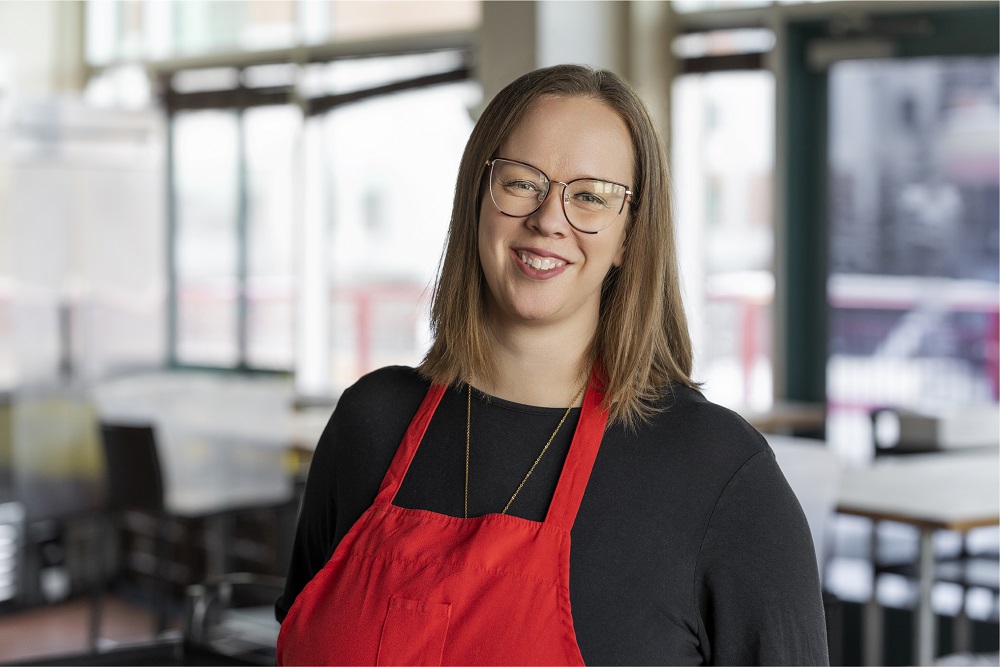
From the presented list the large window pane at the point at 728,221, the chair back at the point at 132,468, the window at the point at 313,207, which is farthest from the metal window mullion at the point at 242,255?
the large window pane at the point at 728,221

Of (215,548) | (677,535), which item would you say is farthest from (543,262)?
(215,548)

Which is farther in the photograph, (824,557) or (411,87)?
(411,87)

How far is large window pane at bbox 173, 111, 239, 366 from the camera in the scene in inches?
161

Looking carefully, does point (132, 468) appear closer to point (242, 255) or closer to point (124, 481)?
point (124, 481)

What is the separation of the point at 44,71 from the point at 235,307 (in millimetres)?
1082

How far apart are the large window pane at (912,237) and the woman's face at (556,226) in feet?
12.5

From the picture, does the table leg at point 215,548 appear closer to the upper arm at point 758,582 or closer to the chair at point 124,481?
the chair at point 124,481

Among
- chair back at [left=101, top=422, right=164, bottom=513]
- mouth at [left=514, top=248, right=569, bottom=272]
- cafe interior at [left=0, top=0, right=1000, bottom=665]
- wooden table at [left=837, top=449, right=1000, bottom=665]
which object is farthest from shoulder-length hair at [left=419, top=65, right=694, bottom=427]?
chair back at [left=101, top=422, right=164, bottom=513]

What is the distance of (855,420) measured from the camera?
5129 mm

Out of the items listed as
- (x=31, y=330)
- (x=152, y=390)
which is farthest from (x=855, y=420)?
(x=31, y=330)

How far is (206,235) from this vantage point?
13.8 feet

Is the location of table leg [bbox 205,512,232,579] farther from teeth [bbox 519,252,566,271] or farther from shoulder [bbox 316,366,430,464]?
teeth [bbox 519,252,566,271]

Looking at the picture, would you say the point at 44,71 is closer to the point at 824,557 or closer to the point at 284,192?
the point at 284,192

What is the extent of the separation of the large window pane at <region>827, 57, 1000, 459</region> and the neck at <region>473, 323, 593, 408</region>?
378 cm
